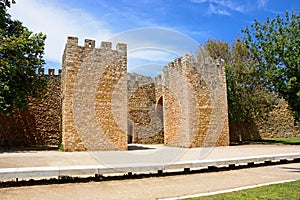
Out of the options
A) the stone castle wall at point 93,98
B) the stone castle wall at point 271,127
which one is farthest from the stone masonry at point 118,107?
the stone castle wall at point 271,127

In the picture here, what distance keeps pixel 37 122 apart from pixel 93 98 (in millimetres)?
5641

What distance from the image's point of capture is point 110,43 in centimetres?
1148

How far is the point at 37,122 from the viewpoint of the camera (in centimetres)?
1473

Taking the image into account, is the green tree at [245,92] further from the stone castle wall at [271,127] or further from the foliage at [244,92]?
the stone castle wall at [271,127]

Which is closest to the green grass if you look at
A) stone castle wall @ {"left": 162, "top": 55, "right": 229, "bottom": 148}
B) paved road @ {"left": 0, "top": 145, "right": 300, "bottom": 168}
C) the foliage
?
paved road @ {"left": 0, "top": 145, "right": 300, "bottom": 168}

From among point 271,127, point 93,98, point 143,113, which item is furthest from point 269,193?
point 271,127

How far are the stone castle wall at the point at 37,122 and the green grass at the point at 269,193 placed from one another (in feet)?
41.9

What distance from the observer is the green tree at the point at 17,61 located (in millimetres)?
10180

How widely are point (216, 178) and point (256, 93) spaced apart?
1222cm

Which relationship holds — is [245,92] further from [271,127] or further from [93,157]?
[93,157]

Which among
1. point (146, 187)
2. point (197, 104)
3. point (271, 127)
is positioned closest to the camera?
point (146, 187)

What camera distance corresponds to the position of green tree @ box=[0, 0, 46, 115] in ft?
33.4

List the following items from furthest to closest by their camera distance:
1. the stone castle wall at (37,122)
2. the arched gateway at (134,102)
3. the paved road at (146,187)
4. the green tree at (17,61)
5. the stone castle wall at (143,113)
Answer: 1. the stone castle wall at (143,113)
2. the stone castle wall at (37,122)
3. the arched gateway at (134,102)
4. the green tree at (17,61)
5. the paved road at (146,187)

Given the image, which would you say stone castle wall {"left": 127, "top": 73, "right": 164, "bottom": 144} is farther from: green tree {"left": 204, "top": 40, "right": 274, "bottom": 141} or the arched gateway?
green tree {"left": 204, "top": 40, "right": 274, "bottom": 141}
